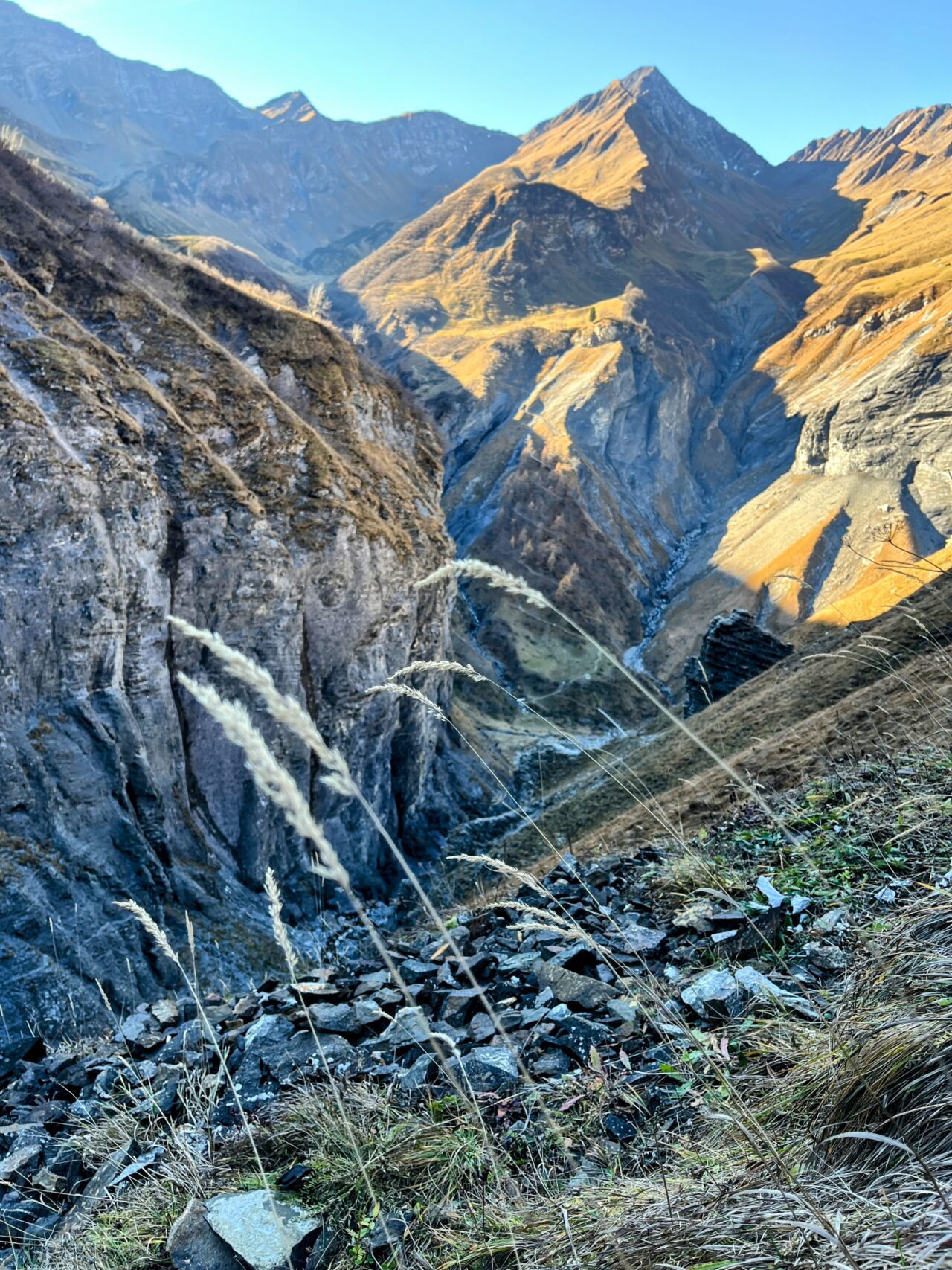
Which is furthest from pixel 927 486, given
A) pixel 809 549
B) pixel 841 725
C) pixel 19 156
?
pixel 19 156

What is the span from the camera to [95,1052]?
7086mm

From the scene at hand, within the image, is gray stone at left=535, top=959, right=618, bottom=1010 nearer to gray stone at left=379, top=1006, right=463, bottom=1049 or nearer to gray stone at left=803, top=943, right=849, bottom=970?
gray stone at left=379, top=1006, right=463, bottom=1049

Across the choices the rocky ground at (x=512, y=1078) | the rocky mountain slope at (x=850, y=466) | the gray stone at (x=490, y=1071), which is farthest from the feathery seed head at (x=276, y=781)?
the rocky mountain slope at (x=850, y=466)

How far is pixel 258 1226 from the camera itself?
292 centimetres

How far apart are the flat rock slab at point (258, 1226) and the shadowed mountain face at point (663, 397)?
1231 inches

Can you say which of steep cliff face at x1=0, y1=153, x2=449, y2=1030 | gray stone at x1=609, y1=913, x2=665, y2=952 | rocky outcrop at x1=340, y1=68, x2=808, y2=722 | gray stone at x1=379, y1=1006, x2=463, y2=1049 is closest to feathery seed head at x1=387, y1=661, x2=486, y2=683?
gray stone at x1=379, y1=1006, x2=463, y2=1049

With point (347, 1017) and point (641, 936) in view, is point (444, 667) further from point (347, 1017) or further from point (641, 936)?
point (347, 1017)

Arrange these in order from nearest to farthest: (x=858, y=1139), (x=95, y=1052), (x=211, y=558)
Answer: (x=858, y=1139) < (x=95, y=1052) < (x=211, y=558)

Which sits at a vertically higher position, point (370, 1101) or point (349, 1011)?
point (370, 1101)

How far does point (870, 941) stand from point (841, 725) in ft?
36.9

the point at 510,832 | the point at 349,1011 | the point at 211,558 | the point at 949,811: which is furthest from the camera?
the point at 510,832

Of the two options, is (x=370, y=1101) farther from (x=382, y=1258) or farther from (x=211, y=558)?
(x=211, y=558)

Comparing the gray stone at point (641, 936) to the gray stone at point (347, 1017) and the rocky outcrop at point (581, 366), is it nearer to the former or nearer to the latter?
the gray stone at point (347, 1017)

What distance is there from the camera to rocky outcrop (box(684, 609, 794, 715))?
36.0m
